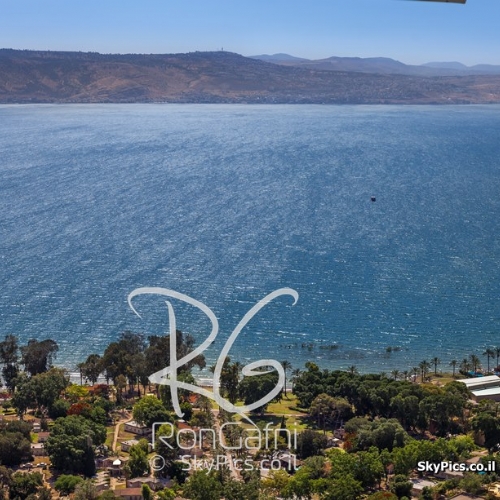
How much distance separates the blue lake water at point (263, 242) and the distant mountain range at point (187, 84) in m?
73.8

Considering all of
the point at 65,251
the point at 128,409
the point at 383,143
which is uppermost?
the point at 383,143

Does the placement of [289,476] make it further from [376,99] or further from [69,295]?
[376,99]

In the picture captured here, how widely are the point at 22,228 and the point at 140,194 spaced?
13.2 m

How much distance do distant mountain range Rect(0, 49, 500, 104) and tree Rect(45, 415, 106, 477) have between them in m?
145

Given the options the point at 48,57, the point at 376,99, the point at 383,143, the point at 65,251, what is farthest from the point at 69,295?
the point at 48,57

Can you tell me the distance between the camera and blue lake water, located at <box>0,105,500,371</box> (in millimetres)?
36062

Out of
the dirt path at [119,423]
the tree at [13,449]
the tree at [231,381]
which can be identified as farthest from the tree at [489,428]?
the tree at [13,449]

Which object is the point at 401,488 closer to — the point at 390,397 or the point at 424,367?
the point at 390,397

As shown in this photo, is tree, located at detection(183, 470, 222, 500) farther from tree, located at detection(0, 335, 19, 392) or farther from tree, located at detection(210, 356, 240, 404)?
tree, located at detection(0, 335, 19, 392)

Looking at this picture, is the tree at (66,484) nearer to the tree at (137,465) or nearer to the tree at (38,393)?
the tree at (137,465)

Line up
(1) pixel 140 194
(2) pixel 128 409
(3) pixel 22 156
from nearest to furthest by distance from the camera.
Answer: (2) pixel 128 409 → (1) pixel 140 194 → (3) pixel 22 156

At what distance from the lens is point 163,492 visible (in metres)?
20.5

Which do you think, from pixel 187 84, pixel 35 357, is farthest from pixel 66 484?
pixel 187 84

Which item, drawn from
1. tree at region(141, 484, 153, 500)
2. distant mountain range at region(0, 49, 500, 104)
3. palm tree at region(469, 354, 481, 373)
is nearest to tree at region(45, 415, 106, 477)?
tree at region(141, 484, 153, 500)
